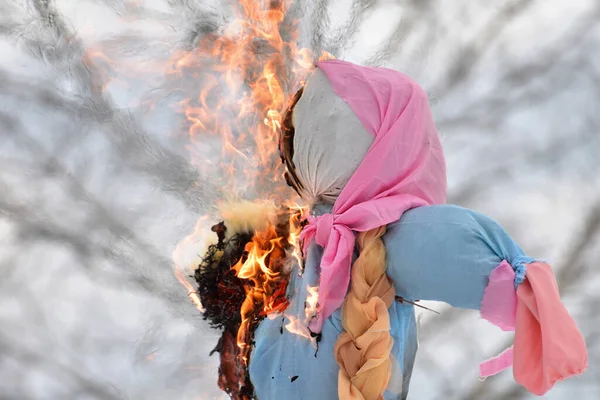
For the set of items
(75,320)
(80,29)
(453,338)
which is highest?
(80,29)

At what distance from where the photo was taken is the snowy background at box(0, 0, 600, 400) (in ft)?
3.87

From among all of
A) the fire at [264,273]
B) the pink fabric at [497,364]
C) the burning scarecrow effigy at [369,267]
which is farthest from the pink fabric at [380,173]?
the pink fabric at [497,364]

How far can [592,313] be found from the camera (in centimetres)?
183

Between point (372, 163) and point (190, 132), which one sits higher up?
point (190, 132)

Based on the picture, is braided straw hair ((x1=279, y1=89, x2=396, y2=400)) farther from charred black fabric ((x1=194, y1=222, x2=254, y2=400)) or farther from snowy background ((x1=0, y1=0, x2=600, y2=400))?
snowy background ((x1=0, y1=0, x2=600, y2=400))

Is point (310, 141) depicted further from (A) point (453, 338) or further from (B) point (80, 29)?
(A) point (453, 338)

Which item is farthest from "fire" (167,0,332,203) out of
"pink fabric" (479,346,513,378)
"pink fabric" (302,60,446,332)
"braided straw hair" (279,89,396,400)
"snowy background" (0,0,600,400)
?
"pink fabric" (479,346,513,378)

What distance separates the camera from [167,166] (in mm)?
1250

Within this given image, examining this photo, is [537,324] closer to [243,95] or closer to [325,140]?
[325,140]

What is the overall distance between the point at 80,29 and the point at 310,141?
66 centimetres

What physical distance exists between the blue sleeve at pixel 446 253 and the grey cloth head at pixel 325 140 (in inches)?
4.5

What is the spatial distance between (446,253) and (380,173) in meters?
0.15

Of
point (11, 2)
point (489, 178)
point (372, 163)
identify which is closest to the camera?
point (372, 163)

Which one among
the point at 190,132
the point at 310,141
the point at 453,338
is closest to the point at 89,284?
the point at 190,132
